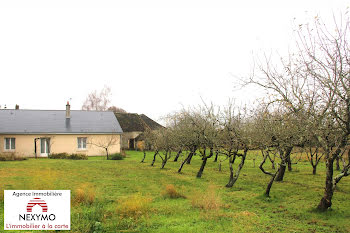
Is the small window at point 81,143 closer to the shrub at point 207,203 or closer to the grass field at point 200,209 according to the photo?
the grass field at point 200,209

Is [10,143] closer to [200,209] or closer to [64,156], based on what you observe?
[64,156]

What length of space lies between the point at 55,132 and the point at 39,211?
85.4 feet

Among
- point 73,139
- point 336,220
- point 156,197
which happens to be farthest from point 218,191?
point 73,139

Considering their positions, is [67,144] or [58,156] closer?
[58,156]

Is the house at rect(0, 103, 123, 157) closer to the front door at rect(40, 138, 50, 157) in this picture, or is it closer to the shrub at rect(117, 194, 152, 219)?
the front door at rect(40, 138, 50, 157)

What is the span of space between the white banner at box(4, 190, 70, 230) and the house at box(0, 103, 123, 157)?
23789mm

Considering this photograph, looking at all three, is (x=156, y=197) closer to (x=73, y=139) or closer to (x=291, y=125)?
(x=291, y=125)

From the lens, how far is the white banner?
6.82 metres

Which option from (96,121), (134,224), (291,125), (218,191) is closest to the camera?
(134,224)

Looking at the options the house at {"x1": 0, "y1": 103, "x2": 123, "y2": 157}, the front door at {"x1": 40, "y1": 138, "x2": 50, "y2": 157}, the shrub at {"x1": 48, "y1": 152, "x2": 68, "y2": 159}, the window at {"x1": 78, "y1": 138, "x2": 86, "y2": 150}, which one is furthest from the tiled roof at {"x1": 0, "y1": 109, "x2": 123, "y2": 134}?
the shrub at {"x1": 48, "y1": 152, "x2": 68, "y2": 159}

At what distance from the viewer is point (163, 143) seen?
20.7 meters

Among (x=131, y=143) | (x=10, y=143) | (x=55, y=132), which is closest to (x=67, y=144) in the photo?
(x=55, y=132)

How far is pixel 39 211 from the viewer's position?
6.83 metres

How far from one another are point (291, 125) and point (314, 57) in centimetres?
286
